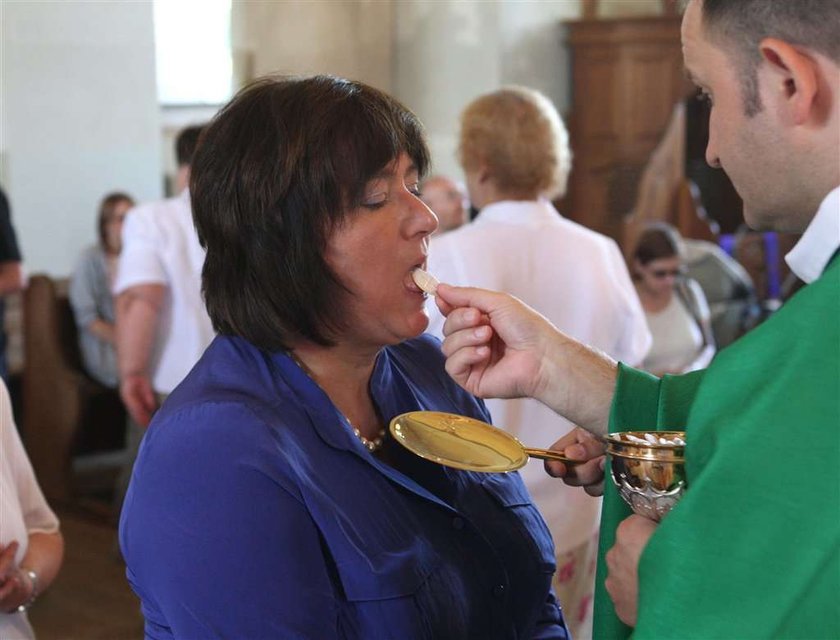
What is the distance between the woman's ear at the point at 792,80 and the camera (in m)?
1.19

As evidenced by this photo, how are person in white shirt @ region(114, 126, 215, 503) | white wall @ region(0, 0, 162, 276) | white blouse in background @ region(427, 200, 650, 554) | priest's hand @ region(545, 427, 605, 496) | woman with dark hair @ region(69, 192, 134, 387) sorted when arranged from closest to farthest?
priest's hand @ region(545, 427, 605, 496) → white blouse in background @ region(427, 200, 650, 554) → person in white shirt @ region(114, 126, 215, 503) → woman with dark hair @ region(69, 192, 134, 387) → white wall @ region(0, 0, 162, 276)

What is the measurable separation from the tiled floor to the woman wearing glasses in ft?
A: 6.86

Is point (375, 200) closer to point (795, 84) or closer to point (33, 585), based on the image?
point (795, 84)

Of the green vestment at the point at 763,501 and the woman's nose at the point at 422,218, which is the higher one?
the woman's nose at the point at 422,218

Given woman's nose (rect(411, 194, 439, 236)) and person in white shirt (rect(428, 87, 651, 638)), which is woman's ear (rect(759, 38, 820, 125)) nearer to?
woman's nose (rect(411, 194, 439, 236))

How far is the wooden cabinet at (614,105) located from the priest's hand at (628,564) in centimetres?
725

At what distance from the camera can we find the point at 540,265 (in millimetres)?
3131

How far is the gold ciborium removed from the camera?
1327 millimetres

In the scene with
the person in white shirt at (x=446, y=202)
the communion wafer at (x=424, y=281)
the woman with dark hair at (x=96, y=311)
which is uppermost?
the communion wafer at (x=424, y=281)

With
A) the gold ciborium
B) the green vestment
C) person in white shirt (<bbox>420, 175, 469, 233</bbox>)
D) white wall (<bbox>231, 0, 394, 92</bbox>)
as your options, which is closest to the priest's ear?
the green vestment

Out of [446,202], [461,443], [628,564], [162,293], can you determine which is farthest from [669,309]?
[628,564]

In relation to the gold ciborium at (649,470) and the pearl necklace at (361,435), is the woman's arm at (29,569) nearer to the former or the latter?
the pearl necklace at (361,435)

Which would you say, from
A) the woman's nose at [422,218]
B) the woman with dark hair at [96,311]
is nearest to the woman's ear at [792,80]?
the woman's nose at [422,218]

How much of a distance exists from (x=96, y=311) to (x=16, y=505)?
371 centimetres
